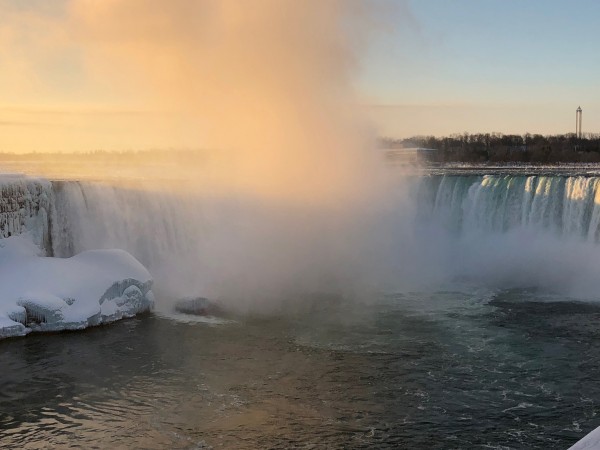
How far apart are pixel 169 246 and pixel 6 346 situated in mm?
8142

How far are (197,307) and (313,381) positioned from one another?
584 cm

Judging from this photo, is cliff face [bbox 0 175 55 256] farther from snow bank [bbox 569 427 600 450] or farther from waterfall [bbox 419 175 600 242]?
snow bank [bbox 569 427 600 450]

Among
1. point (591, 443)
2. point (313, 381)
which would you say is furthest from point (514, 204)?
point (591, 443)

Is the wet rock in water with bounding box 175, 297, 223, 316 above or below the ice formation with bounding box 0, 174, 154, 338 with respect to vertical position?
below

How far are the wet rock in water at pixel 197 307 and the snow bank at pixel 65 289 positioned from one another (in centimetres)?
68

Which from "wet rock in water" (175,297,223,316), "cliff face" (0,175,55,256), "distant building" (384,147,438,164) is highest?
"distant building" (384,147,438,164)

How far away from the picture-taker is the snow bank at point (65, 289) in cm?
1420

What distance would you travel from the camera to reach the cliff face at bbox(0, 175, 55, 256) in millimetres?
16734

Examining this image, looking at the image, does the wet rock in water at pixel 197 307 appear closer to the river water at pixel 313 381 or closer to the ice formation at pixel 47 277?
the river water at pixel 313 381

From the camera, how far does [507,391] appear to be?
10.4 metres

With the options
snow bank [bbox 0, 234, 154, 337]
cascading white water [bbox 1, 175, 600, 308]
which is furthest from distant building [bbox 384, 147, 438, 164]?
snow bank [bbox 0, 234, 154, 337]

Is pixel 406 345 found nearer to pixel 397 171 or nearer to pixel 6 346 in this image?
pixel 6 346

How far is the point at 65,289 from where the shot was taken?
49.0 feet

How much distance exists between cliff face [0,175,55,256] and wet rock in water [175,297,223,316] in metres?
4.04
